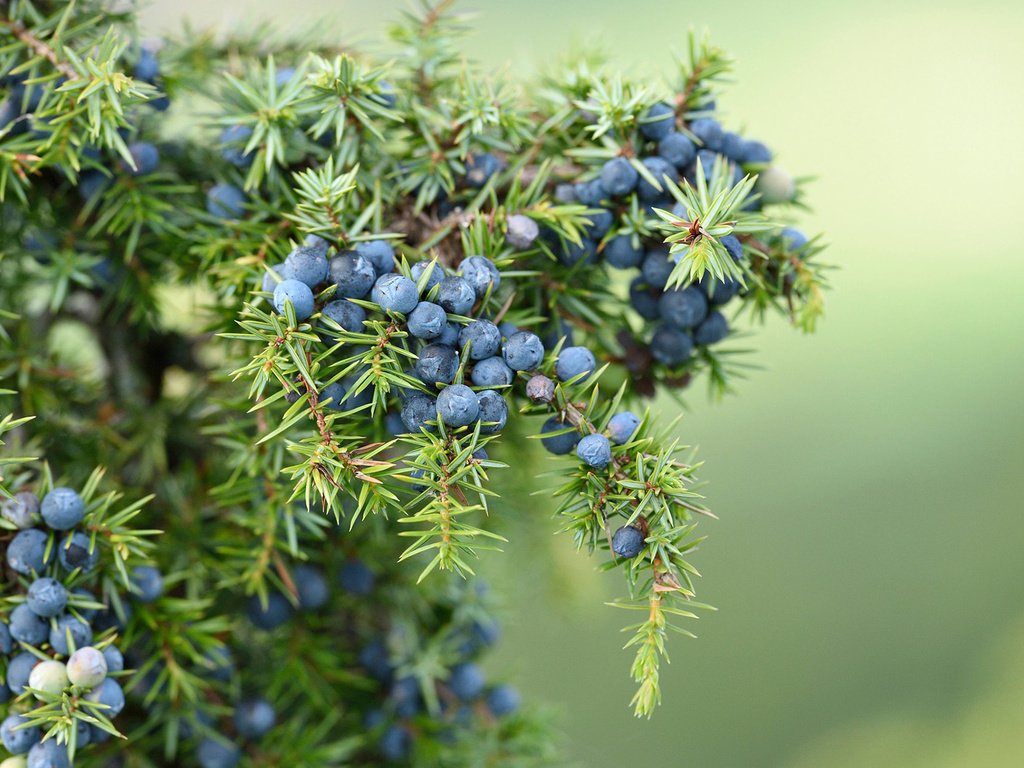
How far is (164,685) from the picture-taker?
1.50ft

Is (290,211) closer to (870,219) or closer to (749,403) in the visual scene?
(749,403)

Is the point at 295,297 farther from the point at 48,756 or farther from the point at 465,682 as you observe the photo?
the point at 465,682

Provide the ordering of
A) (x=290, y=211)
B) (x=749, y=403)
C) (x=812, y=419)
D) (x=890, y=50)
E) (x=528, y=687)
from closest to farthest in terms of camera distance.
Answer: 1. (x=290, y=211)
2. (x=528, y=687)
3. (x=812, y=419)
4. (x=749, y=403)
5. (x=890, y=50)

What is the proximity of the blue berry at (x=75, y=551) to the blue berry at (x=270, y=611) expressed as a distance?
12 cm

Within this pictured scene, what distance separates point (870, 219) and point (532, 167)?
4.72 ft

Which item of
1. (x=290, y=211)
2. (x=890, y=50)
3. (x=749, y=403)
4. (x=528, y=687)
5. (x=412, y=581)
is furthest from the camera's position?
(x=890, y=50)

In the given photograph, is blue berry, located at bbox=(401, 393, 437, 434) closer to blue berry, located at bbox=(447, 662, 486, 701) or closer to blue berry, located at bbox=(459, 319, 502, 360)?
blue berry, located at bbox=(459, 319, 502, 360)

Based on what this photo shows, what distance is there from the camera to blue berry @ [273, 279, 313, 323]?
0.33m

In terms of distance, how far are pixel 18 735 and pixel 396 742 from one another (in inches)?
9.2

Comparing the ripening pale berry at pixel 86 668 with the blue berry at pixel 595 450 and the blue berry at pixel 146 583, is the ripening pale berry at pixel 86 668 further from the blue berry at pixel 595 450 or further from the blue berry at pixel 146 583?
the blue berry at pixel 595 450

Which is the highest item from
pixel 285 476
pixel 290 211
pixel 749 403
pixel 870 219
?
pixel 290 211

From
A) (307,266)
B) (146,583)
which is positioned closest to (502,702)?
(146,583)

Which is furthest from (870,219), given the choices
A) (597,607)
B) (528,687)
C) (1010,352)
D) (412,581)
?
(412,581)

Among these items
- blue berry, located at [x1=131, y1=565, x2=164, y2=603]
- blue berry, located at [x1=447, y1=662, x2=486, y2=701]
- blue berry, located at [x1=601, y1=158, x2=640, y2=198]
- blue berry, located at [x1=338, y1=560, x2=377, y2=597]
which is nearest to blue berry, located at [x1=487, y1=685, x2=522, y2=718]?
blue berry, located at [x1=447, y1=662, x2=486, y2=701]
